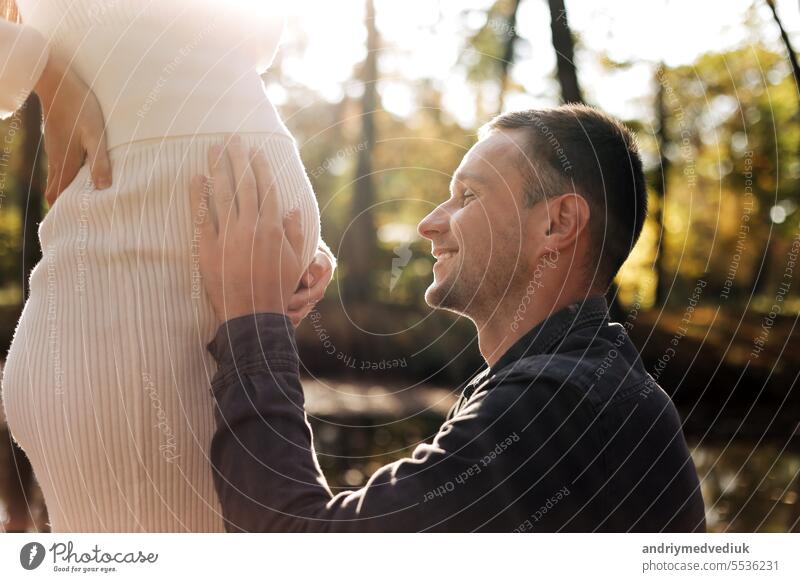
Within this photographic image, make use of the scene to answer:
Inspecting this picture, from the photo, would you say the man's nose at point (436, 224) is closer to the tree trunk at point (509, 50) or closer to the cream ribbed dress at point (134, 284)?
the cream ribbed dress at point (134, 284)

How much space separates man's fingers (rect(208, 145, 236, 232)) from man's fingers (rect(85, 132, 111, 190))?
0.53 feet

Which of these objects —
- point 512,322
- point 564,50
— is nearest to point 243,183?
point 512,322

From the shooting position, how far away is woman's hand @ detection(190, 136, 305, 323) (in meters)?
1.31

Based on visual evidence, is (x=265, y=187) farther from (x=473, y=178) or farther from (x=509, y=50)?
(x=509, y=50)

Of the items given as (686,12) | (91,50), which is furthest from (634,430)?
(686,12)

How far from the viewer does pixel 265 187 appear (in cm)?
135

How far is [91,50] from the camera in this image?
1335 millimetres

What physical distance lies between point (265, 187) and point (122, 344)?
328 mm

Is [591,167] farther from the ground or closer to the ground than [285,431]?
farther from the ground

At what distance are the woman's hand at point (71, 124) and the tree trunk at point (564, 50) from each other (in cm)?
210

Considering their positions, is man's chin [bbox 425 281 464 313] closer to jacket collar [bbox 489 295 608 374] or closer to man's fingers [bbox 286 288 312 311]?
jacket collar [bbox 489 295 608 374]

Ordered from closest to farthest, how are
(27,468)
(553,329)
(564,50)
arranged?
(553,329) < (564,50) < (27,468)
